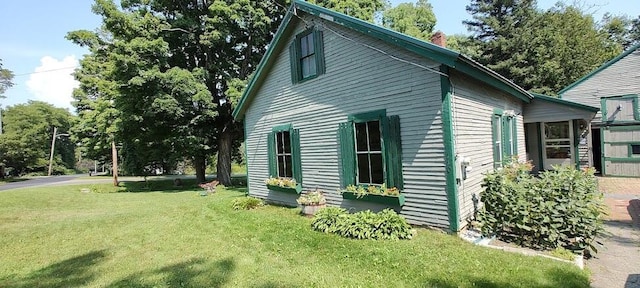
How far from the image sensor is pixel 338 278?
4586 millimetres

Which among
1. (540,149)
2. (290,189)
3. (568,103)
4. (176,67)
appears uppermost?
(176,67)

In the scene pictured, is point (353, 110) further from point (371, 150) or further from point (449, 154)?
point (449, 154)

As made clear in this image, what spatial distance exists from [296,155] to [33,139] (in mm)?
44118

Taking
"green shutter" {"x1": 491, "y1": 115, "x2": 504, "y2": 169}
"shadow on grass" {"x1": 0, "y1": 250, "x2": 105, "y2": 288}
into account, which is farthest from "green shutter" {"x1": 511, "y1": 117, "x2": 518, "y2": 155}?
"shadow on grass" {"x1": 0, "y1": 250, "x2": 105, "y2": 288}

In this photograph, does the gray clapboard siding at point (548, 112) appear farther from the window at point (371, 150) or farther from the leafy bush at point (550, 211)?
the window at point (371, 150)

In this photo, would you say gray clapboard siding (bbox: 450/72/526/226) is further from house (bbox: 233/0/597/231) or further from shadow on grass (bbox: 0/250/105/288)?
shadow on grass (bbox: 0/250/105/288)

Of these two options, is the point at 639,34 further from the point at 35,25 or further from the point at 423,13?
the point at 35,25

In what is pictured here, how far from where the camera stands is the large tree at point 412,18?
24.4m

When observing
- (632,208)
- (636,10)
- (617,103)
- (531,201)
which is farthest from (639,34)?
(531,201)

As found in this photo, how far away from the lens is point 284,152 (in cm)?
1044

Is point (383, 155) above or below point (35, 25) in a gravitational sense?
below

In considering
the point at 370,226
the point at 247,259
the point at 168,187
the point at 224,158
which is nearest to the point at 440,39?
the point at 370,226

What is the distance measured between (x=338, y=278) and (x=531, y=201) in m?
3.55

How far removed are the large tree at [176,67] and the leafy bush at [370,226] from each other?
1238 cm
